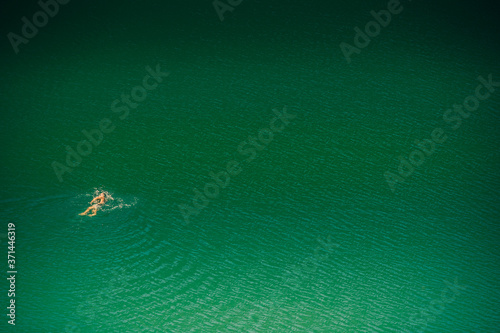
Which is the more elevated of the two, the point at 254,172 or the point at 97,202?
the point at 97,202

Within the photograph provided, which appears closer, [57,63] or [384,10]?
[57,63]

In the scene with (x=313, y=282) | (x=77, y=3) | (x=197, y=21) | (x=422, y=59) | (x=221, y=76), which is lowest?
(x=313, y=282)

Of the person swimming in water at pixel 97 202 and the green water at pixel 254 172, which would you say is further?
the person swimming in water at pixel 97 202

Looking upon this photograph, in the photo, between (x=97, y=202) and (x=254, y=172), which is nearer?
(x=97, y=202)

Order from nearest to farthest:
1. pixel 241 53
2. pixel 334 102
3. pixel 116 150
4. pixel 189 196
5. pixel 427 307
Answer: pixel 427 307 → pixel 189 196 → pixel 116 150 → pixel 334 102 → pixel 241 53

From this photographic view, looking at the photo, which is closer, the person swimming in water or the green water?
the green water

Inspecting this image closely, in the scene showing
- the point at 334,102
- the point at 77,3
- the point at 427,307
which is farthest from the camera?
the point at 77,3

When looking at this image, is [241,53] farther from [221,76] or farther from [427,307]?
[427,307]

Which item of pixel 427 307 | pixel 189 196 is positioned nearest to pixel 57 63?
pixel 189 196
